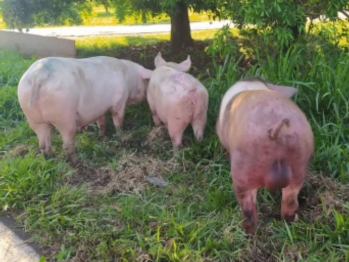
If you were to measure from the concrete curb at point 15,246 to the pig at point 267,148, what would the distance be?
154 cm

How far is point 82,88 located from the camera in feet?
14.8

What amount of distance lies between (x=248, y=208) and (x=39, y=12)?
5.56 meters

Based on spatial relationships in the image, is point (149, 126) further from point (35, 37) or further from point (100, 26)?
point (100, 26)

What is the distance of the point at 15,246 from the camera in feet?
11.6

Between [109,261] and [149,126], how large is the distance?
8.01 feet

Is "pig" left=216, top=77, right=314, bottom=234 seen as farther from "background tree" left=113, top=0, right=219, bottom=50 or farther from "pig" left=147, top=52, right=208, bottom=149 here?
"background tree" left=113, top=0, right=219, bottom=50

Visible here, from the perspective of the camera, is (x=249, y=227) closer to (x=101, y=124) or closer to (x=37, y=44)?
(x=101, y=124)

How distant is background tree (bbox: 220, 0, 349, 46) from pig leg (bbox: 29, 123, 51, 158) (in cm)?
221

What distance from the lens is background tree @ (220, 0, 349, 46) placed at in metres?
4.47

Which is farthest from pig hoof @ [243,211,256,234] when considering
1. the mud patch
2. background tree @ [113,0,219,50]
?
background tree @ [113,0,219,50]

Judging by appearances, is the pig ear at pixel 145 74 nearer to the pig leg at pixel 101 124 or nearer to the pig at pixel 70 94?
the pig at pixel 70 94

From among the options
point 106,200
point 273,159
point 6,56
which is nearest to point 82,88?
point 106,200

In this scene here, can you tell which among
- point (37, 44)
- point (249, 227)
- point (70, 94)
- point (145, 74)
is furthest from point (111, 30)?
point (249, 227)

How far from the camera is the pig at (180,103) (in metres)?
4.45
